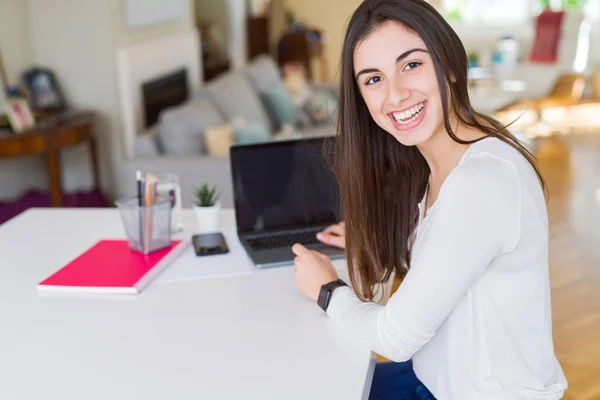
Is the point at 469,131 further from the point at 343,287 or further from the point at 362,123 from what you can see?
the point at 343,287

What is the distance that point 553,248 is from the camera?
4.18 meters

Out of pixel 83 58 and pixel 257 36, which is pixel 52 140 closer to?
pixel 83 58

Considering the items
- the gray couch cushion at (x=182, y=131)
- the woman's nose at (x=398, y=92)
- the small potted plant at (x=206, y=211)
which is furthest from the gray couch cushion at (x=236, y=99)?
the woman's nose at (x=398, y=92)

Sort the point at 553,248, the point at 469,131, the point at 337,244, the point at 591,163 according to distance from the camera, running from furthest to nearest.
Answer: the point at 591,163, the point at 553,248, the point at 337,244, the point at 469,131

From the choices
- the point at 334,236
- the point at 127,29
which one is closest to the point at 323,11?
the point at 127,29

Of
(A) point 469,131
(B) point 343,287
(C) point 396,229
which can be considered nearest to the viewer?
(A) point 469,131

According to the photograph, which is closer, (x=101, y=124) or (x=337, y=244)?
(x=337, y=244)

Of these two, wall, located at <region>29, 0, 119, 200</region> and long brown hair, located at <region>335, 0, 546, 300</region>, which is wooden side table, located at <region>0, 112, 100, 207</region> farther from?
long brown hair, located at <region>335, 0, 546, 300</region>

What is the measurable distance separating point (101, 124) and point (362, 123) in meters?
3.08

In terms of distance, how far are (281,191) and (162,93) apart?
2898 mm

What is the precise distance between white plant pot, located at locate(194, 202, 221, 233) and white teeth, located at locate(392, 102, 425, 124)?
760mm

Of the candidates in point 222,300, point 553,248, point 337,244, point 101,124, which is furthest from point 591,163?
point 222,300

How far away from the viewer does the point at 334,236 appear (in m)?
1.89

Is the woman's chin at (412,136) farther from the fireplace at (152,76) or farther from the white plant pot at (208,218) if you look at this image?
the fireplace at (152,76)
